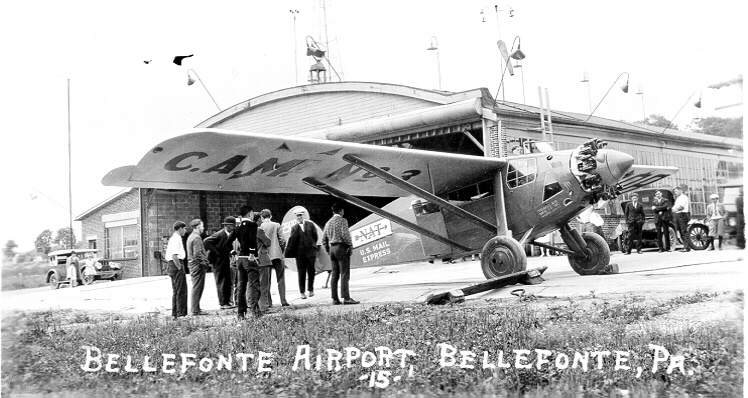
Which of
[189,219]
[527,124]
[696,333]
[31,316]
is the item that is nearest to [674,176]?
[527,124]

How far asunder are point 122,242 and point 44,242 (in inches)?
70.9

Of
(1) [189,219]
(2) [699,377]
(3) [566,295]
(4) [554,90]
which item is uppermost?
(4) [554,90]

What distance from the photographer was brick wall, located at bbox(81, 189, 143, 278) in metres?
7.01

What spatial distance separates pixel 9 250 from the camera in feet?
20.2

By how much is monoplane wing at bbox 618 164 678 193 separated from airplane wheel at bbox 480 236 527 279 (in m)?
2.16

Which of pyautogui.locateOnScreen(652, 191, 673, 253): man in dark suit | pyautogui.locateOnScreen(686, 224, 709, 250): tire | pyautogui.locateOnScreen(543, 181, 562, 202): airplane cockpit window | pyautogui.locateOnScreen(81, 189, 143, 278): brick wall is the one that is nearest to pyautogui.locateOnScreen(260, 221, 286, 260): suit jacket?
pyautogui.locateOnScreen(81, 189, 143, 278): brick wall

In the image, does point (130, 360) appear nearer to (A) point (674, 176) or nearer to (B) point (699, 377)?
(B) point (699, 377)

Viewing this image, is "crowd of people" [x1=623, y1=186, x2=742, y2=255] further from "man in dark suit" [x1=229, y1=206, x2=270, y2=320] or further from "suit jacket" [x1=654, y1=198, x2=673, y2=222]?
"man in dark suit" [x1=229, y1=206, x2=270, y2=320]

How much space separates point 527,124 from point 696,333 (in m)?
6.42

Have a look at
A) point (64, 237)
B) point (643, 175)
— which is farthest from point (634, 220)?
point (64, 237)

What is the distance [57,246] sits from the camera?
644cm

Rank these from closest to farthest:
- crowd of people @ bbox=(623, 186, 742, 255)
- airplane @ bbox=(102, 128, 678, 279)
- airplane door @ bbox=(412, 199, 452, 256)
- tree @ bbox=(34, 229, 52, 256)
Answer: tree @ bbox=(34, 229, 52, 256), airplane @ bbox=(102, 128, 678, 279), crowd of people @ bbox=(623, 186, 742, 255), airplane door @ bbox=(412, 199, 452, 256)

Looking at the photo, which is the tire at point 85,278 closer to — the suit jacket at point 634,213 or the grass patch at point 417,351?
the grass patch at point 417,351

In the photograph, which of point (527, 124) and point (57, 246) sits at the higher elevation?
point (527, 124)
